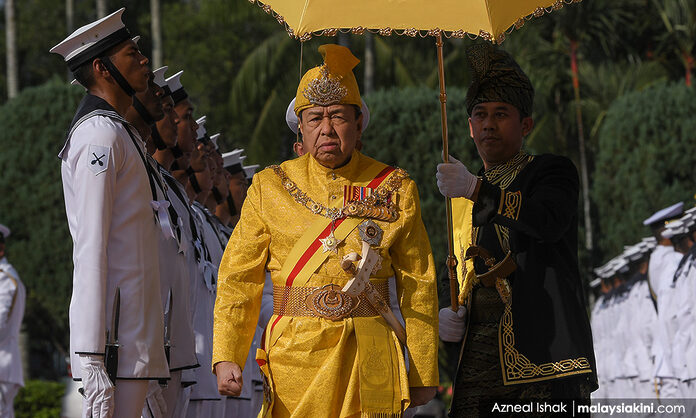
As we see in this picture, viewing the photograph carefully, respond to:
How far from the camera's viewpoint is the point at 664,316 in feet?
44.1

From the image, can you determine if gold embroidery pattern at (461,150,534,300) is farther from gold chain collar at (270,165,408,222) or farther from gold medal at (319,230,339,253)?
gold medal at (319,230,339,253)

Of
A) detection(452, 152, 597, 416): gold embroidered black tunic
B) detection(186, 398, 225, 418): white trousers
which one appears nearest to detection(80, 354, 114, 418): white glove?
detection(452, 152, 597, 416): gold embroidered black tunic

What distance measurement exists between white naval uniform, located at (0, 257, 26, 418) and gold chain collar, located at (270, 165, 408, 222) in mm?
8818

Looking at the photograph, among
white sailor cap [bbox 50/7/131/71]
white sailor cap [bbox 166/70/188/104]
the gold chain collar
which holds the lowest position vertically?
the gold chain collar

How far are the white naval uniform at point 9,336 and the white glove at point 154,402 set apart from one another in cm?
783

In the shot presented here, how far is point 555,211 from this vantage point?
18.3 ft

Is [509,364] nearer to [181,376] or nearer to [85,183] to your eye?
[181,376]

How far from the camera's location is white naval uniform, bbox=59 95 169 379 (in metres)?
5.16

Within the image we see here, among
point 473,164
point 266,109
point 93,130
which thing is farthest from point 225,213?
point 266,109

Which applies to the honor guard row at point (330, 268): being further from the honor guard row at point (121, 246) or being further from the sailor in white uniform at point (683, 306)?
the sailor in white uniform at point (683, 306)

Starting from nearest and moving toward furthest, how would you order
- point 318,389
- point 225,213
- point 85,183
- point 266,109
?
point 318,389 < point 85,183 < point 225,213 < point 266,109

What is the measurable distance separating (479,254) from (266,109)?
25.4 m

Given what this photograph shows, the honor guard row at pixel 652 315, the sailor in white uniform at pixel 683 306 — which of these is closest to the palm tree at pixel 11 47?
the honor guard row at pixel 652 315

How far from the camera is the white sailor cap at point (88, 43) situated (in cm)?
585
